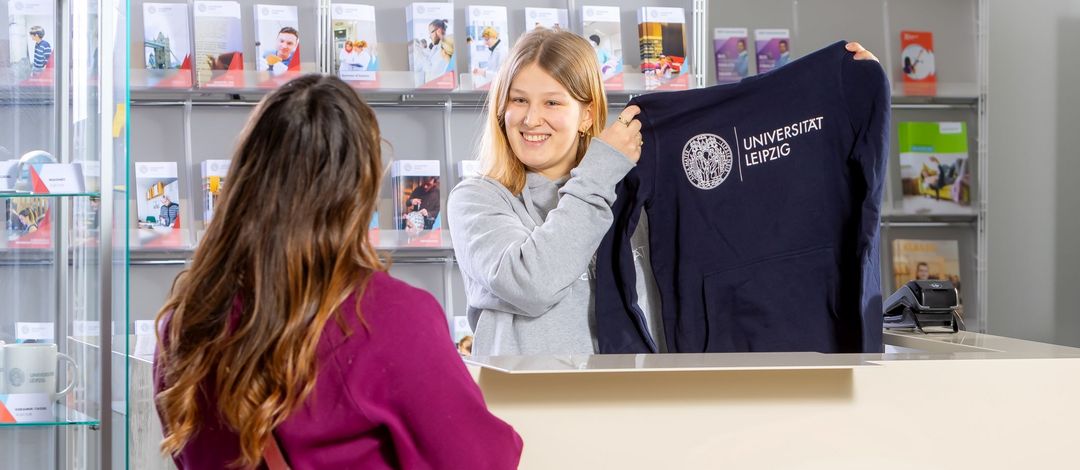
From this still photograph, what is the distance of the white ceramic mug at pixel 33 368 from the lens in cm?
155

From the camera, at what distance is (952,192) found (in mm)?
4297

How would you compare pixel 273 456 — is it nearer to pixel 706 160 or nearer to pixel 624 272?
pixel 624 272

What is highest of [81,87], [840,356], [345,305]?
[81,87]

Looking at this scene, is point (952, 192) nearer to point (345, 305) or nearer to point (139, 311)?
point (139, 311)

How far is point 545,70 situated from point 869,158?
0.64 m

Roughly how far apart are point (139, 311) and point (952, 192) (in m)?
3.25

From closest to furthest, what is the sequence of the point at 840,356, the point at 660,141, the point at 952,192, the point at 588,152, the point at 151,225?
the point at 840,356, the point at 588,152, the point at 660,141, the point at 151,225, the point at 952,192

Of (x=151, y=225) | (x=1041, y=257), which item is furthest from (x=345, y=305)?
(x=1041, y=257)

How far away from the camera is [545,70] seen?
6.42ft

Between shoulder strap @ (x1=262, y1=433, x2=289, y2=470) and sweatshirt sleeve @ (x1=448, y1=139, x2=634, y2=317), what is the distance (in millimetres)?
731

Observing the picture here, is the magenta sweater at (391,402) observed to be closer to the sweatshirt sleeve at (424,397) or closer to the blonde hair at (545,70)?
the sweatshirt sleeve at (424,397)

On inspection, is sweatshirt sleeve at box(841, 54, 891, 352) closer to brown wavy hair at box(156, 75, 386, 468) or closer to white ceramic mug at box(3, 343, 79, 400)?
brown wavy hair at box(156, 75, 386, 468)

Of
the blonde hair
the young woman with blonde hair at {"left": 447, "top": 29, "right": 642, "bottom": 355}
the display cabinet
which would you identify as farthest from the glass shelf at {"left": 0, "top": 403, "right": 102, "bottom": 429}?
the blonde hair

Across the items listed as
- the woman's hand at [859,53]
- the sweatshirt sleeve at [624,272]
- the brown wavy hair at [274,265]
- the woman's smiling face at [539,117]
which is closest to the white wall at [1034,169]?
the woman's hand at [859,53]
